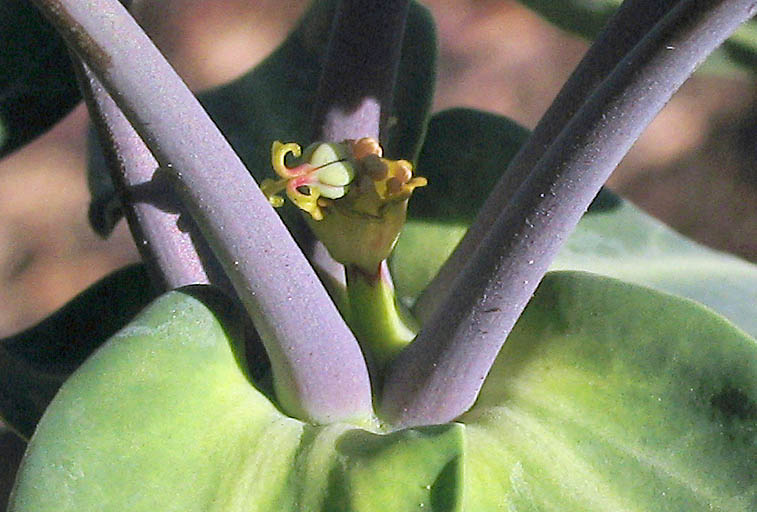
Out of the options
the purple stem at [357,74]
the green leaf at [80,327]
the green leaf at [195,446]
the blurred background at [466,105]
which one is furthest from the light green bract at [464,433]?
the blurred background at [466,105]

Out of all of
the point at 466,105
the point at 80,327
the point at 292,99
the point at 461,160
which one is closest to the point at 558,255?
the point at 461,160

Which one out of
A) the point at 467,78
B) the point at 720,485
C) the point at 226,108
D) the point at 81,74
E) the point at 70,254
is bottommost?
the point at 467,78

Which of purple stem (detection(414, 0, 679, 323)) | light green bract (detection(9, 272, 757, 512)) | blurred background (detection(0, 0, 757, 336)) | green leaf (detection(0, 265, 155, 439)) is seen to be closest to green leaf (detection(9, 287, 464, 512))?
light green bract (detection(9, 272, 757, 512))

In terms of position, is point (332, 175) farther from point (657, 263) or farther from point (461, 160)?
point (657, 263)

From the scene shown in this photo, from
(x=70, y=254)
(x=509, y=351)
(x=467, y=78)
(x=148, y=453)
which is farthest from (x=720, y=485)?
(x=467, y=78)

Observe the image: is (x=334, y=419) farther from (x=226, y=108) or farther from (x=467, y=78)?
(x=467, y=78)

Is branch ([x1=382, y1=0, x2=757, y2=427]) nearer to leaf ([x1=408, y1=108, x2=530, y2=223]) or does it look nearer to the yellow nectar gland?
the yellow nectar gland
